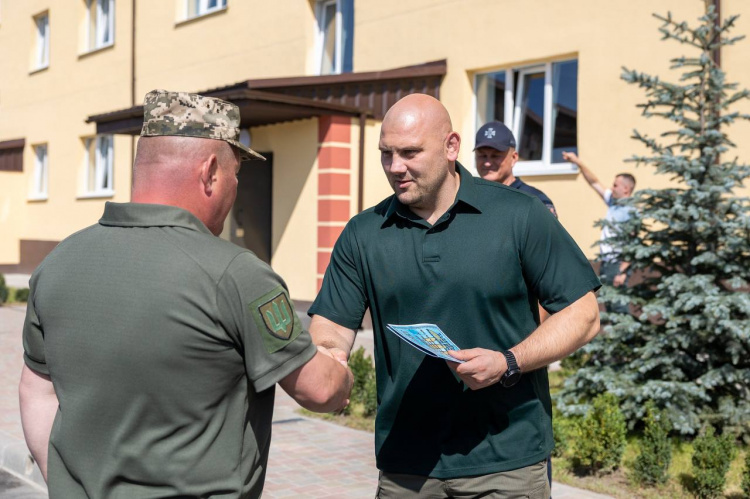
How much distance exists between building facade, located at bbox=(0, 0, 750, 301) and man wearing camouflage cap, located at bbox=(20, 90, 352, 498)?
813 cm

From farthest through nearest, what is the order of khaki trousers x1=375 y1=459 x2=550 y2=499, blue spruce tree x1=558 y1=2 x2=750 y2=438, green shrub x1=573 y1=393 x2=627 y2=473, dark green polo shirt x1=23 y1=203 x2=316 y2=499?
blue spruce tree x1=558 y1=2 x2=750 y2=438 < green shrub x1=573 y1=393 x2=627 y2=473 < khaki trousers x1=375 y1=459 x2=550 y2=499 < dark green polo shirt x1=23 y1=203 x2=316 y2=499

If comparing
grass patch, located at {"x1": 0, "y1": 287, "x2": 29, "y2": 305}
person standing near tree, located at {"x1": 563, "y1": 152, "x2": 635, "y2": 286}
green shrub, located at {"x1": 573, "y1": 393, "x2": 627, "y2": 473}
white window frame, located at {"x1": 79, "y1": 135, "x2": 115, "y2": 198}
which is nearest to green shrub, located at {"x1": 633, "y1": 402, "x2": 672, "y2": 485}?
green shrub, located at {"x1": 573, "y1": 393, "x2": 627, "y2": 473}

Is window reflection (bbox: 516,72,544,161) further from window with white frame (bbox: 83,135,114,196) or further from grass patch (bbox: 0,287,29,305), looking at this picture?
window with white frame (bbox: 83,135,114,196)

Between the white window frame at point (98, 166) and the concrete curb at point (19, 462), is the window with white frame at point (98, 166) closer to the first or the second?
the white window frame at point (98, 166)

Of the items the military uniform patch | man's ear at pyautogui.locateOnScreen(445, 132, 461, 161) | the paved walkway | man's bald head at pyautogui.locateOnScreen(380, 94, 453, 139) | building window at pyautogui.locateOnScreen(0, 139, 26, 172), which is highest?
building window at pyautogui.locateOnScreen(0, 139, 26, 172)

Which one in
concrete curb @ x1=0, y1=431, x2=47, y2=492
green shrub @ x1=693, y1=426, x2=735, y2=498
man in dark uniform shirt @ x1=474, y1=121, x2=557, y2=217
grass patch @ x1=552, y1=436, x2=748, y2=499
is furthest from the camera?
concrete curb @ x1=0, y1=431, x2=47, y2=492

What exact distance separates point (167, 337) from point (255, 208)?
13.4 meters

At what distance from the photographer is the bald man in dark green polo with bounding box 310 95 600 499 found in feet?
9.29

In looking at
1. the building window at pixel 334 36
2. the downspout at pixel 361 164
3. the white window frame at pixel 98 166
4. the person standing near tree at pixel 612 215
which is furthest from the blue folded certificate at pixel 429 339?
the white window frame at pixel 98 166

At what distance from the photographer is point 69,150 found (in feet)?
72.7

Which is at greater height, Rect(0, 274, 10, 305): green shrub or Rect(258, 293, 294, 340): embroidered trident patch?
Rect(258, 293, 294, 340): embroidered trident patch

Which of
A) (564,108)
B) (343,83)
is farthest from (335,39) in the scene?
(564,108)

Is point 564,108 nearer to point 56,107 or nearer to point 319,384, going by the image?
point 319,384

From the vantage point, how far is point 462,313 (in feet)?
9.43
